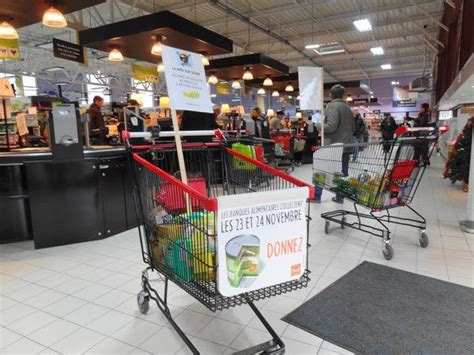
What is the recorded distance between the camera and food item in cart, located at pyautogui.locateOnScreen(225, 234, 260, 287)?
1.58m

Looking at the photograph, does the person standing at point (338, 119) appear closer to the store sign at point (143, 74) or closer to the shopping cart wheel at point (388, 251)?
the shopping cart wheel at point (388, 251)

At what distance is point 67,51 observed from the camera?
8.65m

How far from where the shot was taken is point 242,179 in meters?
2.72

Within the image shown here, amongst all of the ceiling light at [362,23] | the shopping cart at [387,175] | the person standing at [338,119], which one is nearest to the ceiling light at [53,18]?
the person standing at [338,119]

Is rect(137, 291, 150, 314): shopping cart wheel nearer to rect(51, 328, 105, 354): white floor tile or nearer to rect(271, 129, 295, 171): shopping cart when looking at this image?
rect(51, 328, 105, 354): white floor tile

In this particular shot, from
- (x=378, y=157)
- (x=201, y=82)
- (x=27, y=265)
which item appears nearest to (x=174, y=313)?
(x=201, y=82)

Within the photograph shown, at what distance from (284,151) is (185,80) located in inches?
306

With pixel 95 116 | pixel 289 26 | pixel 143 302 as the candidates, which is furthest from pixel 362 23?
pixel 143 302

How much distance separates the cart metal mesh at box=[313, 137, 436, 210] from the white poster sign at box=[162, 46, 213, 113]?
71.6 inches

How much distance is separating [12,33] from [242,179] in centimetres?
529

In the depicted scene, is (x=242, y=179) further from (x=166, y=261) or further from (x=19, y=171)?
(x=19, y=171)

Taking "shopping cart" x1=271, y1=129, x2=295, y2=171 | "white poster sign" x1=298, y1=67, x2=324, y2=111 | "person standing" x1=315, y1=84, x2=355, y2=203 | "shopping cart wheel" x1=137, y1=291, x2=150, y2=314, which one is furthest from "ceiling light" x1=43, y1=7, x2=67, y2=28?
"shopping cart" x1=271, y1=129, x2=295, y2=171

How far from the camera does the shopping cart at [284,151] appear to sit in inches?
380

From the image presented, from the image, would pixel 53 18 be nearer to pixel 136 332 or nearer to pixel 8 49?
pixel 8 49
